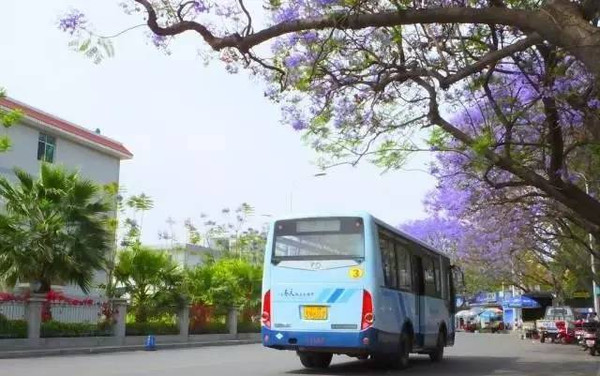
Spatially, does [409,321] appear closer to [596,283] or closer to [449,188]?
[449,188]

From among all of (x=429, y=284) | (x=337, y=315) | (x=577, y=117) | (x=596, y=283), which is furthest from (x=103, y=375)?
(x=596, y=283)

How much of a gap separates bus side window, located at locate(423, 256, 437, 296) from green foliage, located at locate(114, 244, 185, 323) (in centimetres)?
1064

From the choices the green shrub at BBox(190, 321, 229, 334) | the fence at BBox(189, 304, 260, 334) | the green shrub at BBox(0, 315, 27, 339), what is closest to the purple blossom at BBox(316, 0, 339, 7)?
the green shrub at BBox(0, 315, 27, 339)

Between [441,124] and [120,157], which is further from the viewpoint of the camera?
[120,157]

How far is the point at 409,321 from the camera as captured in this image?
48.2 feet

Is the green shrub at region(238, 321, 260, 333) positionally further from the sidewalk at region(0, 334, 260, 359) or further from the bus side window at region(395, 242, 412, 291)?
the bus side window at region(395, 242, 412, 291)

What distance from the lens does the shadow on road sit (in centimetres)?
1393

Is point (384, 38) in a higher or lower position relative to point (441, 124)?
higher

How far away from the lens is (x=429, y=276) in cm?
1712

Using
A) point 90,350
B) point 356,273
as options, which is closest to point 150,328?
point 90,350

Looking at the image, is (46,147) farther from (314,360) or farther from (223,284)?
(314,360)

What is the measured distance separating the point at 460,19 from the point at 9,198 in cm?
1582

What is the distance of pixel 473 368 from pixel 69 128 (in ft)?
76.9

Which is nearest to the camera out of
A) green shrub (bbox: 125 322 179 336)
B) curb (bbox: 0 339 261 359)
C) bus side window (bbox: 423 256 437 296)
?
bus side window (bbox: 423 256 437 296)
